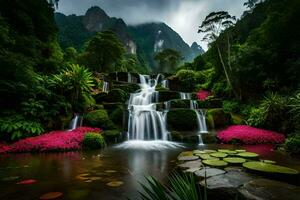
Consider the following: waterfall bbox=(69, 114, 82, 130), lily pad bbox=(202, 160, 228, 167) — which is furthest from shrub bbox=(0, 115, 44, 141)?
lily pad bbox=(202, 160, 228, 167)

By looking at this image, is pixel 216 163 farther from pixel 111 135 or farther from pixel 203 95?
pixel 203 95

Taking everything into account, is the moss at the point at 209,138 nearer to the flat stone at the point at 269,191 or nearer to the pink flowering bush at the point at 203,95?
the flat stone at the point at 269,191

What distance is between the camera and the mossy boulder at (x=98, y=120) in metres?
12.4

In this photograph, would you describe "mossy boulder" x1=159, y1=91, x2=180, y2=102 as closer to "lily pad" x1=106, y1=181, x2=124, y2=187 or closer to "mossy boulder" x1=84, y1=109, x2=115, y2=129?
"mossy boulder" x1=84, y1=109, x2=115, y2=129

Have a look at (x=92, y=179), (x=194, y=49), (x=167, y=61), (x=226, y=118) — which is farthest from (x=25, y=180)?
(x=194, y=49)

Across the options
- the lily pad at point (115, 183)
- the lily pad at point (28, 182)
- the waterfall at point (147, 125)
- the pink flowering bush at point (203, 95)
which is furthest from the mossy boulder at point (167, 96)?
the lily pad at point (28, 182)

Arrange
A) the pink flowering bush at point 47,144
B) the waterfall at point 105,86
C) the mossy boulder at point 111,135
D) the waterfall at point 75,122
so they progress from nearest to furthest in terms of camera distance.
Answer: the pink flowering bush at point 47,144 < the mossy boulder at point 111,135 < the waterfall at point 75,122 < the waterfall at point 105,86

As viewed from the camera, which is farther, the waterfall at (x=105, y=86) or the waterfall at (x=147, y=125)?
the waterfall at (x=105, y=86)

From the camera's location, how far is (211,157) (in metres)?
5.21

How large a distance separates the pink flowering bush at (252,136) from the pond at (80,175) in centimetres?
401

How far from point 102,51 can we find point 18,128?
19.9m

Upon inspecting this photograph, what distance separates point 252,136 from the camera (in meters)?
10.6

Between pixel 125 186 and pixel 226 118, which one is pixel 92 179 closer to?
pixel 125 186

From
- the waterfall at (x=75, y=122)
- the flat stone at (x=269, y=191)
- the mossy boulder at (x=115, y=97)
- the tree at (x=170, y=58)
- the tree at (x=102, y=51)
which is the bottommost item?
the flat stone at (x=269, y=191)
